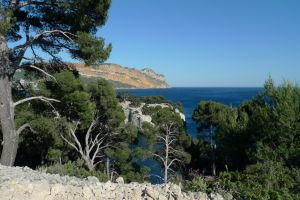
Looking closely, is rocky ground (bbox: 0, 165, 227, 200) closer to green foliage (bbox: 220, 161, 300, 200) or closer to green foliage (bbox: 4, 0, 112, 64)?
green foliage (bbox: 220, 161, 300, 200)

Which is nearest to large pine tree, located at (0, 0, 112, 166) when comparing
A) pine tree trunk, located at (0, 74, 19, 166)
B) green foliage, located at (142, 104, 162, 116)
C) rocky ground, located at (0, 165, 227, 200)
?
pine tree trunk, located at (0, 74, 19, 166)

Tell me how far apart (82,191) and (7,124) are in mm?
4815

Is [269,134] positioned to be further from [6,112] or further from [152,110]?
[152,110]

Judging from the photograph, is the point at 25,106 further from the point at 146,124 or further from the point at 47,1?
the point at 146,124

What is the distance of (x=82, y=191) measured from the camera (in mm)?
6348

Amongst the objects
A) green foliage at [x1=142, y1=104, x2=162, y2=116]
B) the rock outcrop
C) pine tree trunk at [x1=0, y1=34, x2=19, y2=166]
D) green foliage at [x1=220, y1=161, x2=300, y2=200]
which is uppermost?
pine tree trunk at [x1=0, y1=34, x2=19, y2=166]

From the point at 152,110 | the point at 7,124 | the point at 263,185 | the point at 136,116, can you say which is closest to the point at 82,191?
the point at 263,185

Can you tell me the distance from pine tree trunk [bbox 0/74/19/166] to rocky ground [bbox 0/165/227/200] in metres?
3.88

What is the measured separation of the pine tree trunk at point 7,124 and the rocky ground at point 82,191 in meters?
3.88

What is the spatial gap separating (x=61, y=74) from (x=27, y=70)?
1.41 metres

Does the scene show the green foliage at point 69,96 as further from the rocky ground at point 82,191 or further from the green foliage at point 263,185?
the green foliage at point 263,185

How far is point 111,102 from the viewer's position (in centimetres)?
2102

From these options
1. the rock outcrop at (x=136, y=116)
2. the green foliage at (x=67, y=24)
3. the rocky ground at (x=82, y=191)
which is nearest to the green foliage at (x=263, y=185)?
the rocky ground at (x=82, y=191)

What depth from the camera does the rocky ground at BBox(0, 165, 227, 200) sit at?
6133 mm
